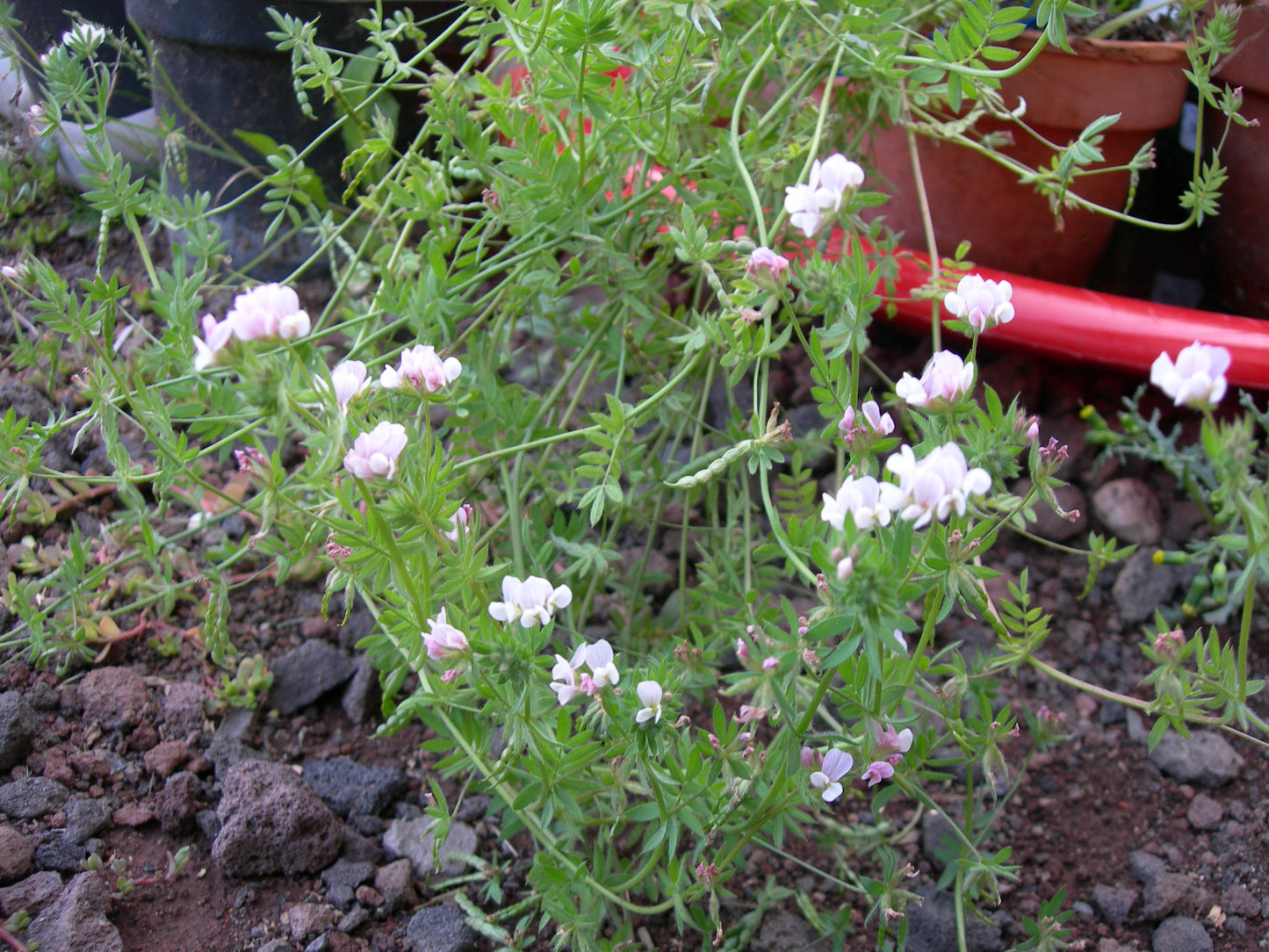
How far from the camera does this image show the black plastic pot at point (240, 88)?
171cm

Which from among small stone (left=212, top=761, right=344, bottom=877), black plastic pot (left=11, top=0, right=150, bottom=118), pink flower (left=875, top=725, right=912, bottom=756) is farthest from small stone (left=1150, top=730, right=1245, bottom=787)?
black plastic pot (left=11, top=0, right=150, bottom=118)

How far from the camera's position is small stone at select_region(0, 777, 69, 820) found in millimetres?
1047

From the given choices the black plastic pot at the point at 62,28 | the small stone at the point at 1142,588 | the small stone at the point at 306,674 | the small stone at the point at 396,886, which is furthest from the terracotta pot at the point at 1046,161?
the black plastic pot at the point at 62,28

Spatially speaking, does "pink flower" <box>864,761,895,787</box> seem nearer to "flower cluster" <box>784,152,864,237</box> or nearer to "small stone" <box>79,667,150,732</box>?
"flower cluster" <box>784,152,864,237</box>

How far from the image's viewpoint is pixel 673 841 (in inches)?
34.9

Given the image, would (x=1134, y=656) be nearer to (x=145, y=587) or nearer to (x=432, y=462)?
(x=432, y=462)

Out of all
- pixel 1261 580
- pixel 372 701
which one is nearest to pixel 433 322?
pixel 372 701

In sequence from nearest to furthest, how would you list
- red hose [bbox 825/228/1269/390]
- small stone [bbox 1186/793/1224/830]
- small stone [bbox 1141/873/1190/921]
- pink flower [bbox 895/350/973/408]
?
pink flower [bbox 895/350/973/408], small stone [bbox 1141/873/1190/921], small stone [bbox 1186/793/1224/830], red hose [bbox 825/228/1269/390]

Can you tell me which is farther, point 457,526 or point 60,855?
point 60,855

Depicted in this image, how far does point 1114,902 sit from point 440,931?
31.4 inches

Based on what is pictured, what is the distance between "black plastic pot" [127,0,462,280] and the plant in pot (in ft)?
3.25

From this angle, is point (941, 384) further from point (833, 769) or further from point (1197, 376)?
point (833, 769)

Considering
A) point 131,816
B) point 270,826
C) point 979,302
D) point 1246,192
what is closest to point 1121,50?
point 1246,192

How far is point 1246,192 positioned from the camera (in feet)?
5.74
